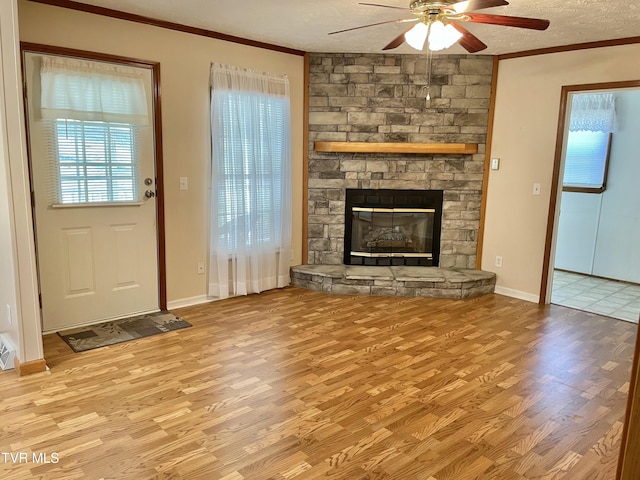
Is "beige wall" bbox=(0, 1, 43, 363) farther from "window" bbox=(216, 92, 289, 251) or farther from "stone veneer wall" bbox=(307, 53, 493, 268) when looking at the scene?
"stone veneer wall" bbox=(307, 53, 493, 268)

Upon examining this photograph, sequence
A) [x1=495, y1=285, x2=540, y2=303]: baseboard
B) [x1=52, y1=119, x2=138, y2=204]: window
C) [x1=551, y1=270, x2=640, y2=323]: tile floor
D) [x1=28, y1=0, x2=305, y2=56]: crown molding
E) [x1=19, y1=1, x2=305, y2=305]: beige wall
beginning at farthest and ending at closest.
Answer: [x1=495, y1=285, x2=540, y2=303]: baseboard → [x1=551, y1=270, x2=640, y2=323]: tile floor → [x1=19, y1=1, x2=305, y2=305]: beige wall → [x1=52, y1=119, x2=138, y2=204]: window → [x1=28, y1=0, x2=305, y2=56]: crown molding

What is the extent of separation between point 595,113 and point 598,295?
7.11 feet

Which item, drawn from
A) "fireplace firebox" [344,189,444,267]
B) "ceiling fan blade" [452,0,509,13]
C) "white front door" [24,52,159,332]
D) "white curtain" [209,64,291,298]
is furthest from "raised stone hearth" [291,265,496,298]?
"ceiling fan blade" [452,0,509,13]

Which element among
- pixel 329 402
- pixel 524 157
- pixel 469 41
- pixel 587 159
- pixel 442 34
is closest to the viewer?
pixel 329 402

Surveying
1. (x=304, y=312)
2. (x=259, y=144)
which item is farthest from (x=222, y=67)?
(x=304, y=312)

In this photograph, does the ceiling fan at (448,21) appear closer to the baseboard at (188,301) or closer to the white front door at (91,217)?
the white front door at (91,217)

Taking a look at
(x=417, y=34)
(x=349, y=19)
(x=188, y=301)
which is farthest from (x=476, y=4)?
(x=188, y=301)

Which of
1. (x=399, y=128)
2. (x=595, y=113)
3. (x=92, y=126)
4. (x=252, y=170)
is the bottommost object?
(x=252, y=170)

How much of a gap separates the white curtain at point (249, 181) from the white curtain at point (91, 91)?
69cm

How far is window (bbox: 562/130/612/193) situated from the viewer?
18.5ft

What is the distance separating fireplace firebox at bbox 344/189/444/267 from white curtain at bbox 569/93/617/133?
2.12 metres

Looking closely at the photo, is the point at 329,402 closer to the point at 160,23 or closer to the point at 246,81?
the point at 246,81

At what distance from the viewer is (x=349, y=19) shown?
3619 mm

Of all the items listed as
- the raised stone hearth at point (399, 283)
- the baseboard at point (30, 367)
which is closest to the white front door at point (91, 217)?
the baseboard at point (30, 367)
